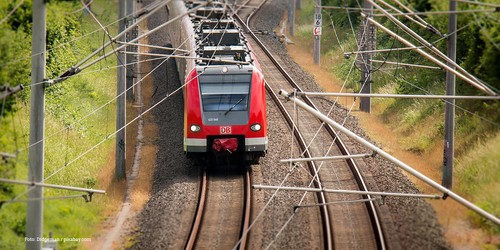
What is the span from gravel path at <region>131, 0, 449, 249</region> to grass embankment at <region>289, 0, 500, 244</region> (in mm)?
1207

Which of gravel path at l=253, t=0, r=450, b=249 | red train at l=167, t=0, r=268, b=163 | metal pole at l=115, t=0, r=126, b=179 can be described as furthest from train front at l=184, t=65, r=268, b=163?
gravel path at l=253, t=0, r=450, b=249

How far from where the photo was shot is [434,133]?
27359mm

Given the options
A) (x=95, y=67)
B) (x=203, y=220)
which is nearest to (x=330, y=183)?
(x=203, y=220)

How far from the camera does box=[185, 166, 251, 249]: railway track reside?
19016 mm

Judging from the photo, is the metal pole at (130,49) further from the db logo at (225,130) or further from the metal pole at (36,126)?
the metal pole at (36,126)

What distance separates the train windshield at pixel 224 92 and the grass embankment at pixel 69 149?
3236 millimetres

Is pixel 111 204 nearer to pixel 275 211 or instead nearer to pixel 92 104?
pixel 275 211

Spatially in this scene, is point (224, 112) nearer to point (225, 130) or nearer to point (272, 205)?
point (225, 130)

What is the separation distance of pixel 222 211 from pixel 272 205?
122 cm

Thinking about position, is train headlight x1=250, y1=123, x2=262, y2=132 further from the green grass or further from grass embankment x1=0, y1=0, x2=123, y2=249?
the green grass

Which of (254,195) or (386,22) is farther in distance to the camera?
(386,22)

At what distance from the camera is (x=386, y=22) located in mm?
40375

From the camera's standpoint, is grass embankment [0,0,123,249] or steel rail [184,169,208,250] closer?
A: grass embankment [0,0,123,249]

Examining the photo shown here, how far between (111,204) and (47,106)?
6.58 metres
